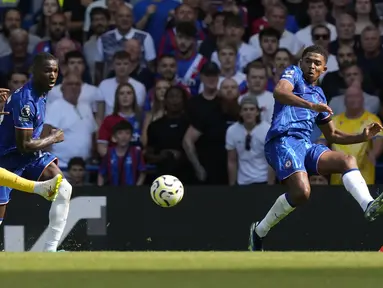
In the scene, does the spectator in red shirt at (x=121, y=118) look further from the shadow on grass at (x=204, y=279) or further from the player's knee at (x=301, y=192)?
the shadow on grass at (x=204, y=279)

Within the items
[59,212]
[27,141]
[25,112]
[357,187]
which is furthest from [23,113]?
[357,187]

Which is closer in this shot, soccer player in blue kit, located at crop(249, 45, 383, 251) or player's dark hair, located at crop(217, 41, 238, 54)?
soccer player in blue kit, located at crop(249, 45, 383, 251)

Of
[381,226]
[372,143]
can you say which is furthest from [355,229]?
[372,143]

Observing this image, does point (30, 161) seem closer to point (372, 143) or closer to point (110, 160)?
point (110, 160)

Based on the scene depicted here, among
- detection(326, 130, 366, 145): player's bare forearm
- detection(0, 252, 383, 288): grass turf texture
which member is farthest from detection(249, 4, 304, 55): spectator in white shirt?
detection(0, 252, 383, 288): grass turf texture

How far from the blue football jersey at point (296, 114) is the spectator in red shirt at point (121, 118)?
3.12 meters

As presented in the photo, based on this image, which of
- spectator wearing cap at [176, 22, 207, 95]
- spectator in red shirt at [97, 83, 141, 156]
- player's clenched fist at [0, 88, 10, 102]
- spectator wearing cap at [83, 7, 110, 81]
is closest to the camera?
player's clenched fist at [0, 88, 10, 102]

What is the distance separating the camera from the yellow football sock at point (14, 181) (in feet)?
30.7

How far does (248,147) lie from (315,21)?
2301 millimetres

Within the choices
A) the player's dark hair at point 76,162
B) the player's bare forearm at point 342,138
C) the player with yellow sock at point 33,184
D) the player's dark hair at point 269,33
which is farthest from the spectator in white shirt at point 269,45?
the player with yellow sock at point 33,184

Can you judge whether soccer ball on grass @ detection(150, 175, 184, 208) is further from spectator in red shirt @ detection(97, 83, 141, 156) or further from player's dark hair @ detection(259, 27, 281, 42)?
player's dark hair @ detection(259, 27, 281, 42)

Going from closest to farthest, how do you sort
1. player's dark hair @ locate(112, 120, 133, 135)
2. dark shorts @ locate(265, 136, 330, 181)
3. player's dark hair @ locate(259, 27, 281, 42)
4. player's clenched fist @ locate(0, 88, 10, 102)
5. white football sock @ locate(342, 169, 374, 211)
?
player's clenched fist @ locate(0, 88, 10, 102) → white football sock @ locate(342, 169, 374, 211) → dark shorts @ locate(265, 136, 330, 181) → player's dark hair @ locate(112, 120, 133, 135) → player's dark hair @ locate(259, 27, 281, 42)

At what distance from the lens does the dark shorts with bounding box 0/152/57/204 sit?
9.82 meters

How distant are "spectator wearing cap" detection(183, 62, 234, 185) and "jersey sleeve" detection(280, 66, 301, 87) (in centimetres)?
277
